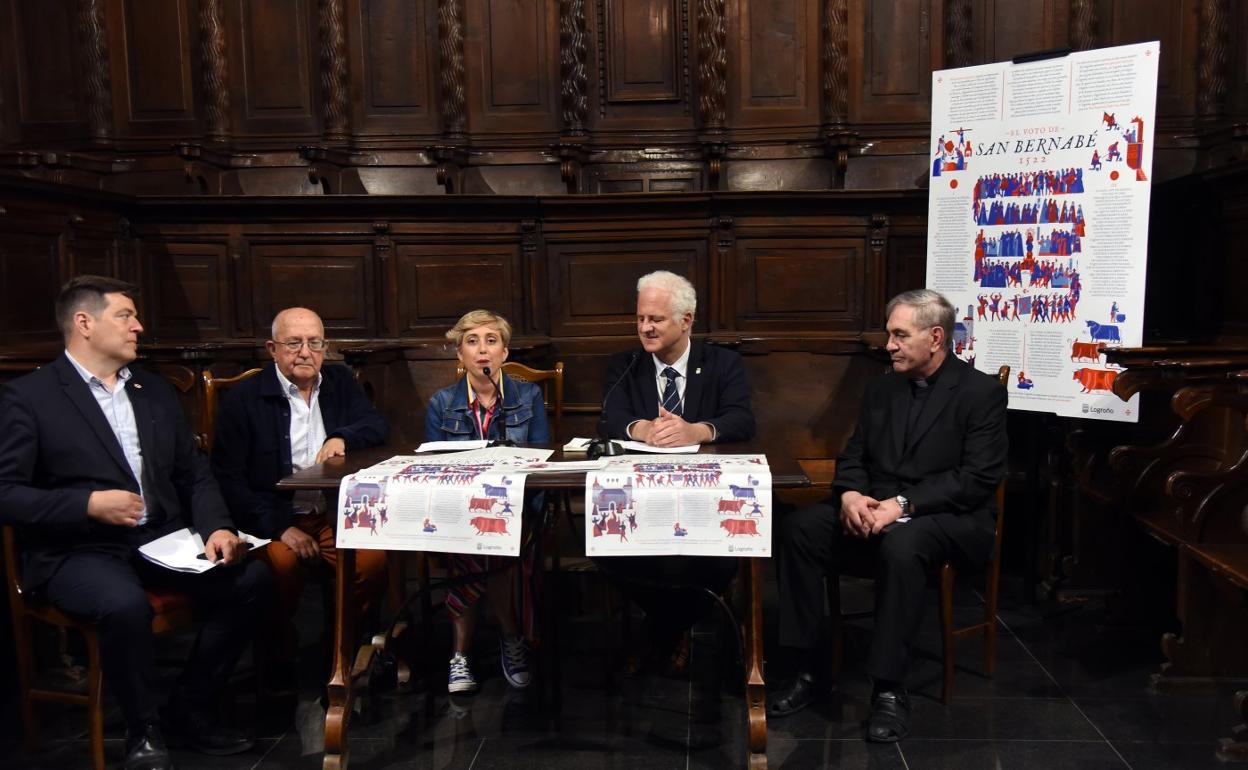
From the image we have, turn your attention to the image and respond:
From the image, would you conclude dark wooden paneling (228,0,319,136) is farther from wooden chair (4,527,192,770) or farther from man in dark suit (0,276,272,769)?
wooden chair (4,527,192,770)

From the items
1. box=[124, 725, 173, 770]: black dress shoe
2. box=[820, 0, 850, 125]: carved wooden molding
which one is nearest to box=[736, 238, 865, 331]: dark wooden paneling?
box=[820, 0, 850, 125]: carved wooden molding

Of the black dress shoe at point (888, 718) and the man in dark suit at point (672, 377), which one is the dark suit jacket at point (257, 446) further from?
the black dress shoe at point (888, 718)

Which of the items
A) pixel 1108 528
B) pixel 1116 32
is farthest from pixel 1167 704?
pixel 1116 32

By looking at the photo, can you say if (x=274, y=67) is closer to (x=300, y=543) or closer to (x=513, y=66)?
(x=513, y=66)

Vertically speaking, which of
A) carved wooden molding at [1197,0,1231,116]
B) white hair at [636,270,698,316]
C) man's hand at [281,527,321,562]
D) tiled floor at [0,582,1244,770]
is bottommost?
tiled floor at [0,582,1244,770]

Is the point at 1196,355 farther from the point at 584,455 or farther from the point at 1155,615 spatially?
the point at 584,455

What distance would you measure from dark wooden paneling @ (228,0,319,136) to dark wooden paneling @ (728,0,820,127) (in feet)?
7.79

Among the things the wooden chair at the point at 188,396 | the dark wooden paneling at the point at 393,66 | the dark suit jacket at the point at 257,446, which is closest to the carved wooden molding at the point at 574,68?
the dark wooden paneling at the point at 393,66

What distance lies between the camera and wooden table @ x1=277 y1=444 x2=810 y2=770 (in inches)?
104

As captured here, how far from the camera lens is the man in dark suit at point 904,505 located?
299 cm

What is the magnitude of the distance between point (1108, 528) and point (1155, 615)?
344 mm

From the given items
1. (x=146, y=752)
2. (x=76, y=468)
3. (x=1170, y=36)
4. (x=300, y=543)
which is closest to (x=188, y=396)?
(x=300, y=543)

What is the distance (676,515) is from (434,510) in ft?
2.10

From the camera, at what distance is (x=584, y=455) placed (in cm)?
298
